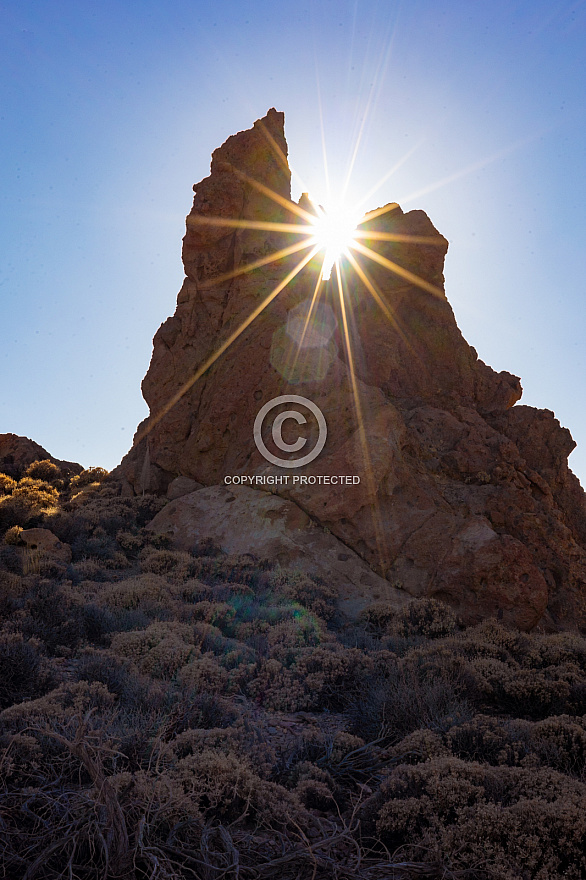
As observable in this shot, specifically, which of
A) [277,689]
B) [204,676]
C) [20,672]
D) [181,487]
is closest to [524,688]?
[277,689]

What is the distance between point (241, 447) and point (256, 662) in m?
7.38

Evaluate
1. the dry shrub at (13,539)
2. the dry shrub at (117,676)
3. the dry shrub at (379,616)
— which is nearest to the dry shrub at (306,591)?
the dry shrub at (379,616)

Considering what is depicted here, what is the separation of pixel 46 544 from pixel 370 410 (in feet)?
24.6

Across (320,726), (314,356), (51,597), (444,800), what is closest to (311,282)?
(314,356)

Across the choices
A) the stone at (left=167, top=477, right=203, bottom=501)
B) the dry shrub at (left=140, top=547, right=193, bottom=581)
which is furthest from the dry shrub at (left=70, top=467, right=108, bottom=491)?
the dry shrub at (left=140, top=547, right=193, bottom=581)

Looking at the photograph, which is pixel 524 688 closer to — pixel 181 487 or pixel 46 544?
pixel 46 544

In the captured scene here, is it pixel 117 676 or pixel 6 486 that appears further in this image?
pixel 6 486

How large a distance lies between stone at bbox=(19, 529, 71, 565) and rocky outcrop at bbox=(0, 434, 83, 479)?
1356 centimetres

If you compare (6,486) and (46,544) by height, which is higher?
(6,486)

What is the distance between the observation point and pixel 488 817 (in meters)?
3.43

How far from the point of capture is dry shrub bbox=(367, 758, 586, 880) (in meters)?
3.20

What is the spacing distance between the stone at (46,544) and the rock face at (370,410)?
330 centimetres

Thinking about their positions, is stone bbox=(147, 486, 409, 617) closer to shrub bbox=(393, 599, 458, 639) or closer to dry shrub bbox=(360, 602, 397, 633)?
dry shrub bbox=(360, 602, 397, 633)

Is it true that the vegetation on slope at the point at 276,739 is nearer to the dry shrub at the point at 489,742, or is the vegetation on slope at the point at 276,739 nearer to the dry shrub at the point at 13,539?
the dry shrub at the point at 489,742
